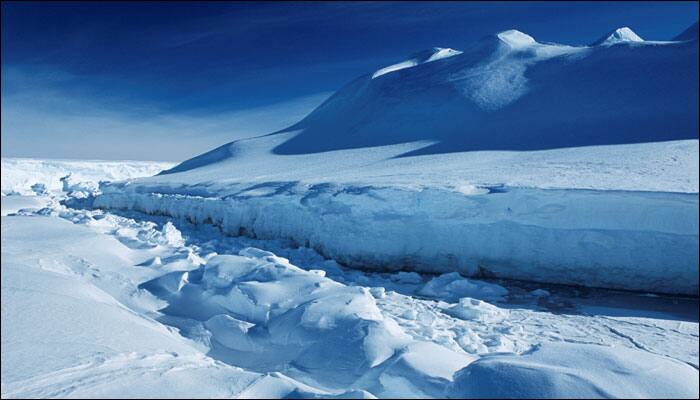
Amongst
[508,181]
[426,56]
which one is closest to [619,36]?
[426,56]

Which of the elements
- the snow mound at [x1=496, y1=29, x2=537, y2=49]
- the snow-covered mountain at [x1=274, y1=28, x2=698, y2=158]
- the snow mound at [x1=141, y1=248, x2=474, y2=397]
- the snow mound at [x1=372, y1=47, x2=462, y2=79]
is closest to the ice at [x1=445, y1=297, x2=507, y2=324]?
the snow mound at [x1=141, y1=248, x2=474, y2=397]

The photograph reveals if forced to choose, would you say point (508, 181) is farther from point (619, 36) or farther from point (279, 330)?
point (619, 36)

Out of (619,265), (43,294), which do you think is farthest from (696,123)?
(43,294)

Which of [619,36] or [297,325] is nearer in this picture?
[297,325]

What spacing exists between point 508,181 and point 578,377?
3640mm

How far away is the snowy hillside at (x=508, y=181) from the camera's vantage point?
4.68 m

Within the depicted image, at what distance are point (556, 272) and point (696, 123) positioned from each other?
4.27m

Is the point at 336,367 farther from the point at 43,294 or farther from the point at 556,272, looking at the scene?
the point at 556,272

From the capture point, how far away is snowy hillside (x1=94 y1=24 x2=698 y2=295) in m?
4.68

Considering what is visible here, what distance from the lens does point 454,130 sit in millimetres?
10891

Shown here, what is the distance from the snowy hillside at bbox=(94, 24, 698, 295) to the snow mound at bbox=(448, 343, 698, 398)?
2253 millimetres

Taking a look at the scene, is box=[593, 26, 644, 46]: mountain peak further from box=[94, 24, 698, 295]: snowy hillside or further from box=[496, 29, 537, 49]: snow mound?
box=[94, 24, 698, 295]: snowy hillside

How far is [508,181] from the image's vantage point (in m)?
5.55

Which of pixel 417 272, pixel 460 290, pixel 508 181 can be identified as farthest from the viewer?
pixel 417 272
